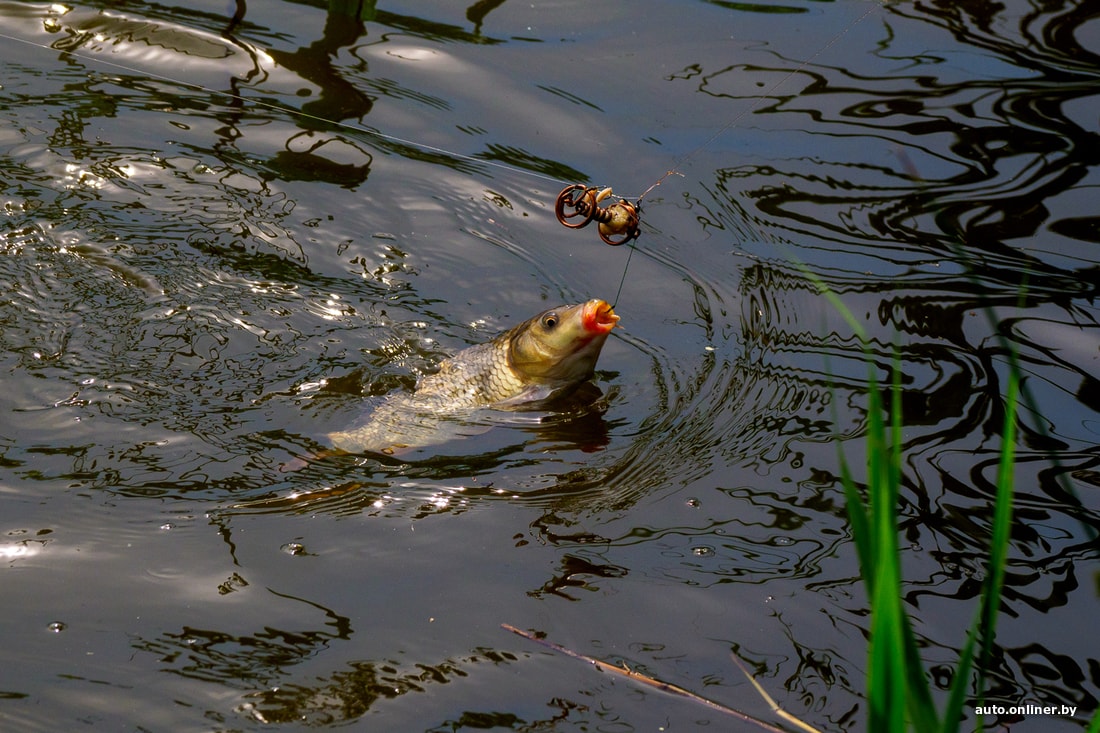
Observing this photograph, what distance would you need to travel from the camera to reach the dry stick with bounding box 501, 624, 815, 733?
2.93m

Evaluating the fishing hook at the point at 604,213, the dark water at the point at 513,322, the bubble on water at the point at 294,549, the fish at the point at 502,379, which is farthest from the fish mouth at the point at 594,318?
the bubble on water at the point at 294,549

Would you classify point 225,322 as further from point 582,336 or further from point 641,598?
point 641,598

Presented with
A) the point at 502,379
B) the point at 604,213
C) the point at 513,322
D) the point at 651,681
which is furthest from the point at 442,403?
the point at 651,681

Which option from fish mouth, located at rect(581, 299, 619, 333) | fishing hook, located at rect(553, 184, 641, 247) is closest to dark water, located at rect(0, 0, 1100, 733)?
fish mouth, located at rect(581, 299, 619, 333)

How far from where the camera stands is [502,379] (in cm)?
468

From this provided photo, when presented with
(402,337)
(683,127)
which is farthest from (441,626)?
(683,127)

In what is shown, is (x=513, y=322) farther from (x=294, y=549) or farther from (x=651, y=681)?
(x=651, y=681)

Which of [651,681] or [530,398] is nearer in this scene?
[651,681]

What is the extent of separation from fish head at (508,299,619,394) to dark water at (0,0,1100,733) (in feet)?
0.83

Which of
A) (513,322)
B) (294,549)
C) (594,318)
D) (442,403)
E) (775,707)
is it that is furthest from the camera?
(513,322)

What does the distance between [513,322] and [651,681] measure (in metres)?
2.59

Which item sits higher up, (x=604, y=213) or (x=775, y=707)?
(x=604, y=213)

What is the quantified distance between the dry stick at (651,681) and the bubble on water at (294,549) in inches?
29.7

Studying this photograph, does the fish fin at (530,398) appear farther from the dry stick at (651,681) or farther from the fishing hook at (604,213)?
the dry stick at (651,681)
